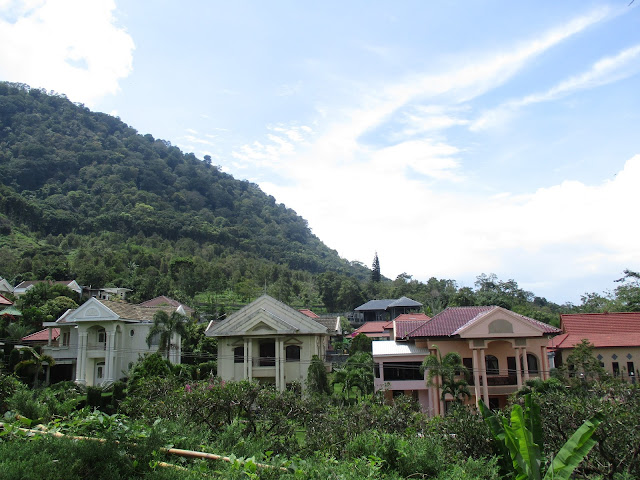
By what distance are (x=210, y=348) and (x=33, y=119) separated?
138767 mm

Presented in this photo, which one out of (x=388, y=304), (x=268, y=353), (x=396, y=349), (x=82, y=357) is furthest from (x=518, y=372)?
(x=388, y=304)

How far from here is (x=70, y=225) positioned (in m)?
105

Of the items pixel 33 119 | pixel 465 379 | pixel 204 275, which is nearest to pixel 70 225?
pixel 204 275

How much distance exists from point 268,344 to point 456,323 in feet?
38.8

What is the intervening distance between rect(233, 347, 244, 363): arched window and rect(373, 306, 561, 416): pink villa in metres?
8.71

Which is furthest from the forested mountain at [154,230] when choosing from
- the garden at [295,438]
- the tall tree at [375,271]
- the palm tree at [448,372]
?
the garden at [295,438]

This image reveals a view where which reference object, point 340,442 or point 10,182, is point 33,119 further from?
point 340,442

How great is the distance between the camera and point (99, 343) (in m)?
36.2

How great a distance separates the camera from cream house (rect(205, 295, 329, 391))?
31.9 m

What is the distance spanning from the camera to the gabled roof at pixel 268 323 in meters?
31.9

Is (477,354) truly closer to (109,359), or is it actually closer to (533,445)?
(533,445)

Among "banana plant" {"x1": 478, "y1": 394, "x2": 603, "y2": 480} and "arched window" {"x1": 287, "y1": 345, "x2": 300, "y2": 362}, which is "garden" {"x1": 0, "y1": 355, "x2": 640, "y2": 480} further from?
"arched window" {"x1": 287, "y1": 345, "x2": 300, "y2": 362}

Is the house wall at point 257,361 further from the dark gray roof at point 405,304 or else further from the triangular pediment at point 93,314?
the dark gray roof at point 405,304

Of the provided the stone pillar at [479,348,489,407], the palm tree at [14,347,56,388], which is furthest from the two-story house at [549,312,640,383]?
the palm tree at [14,347,56,388]
